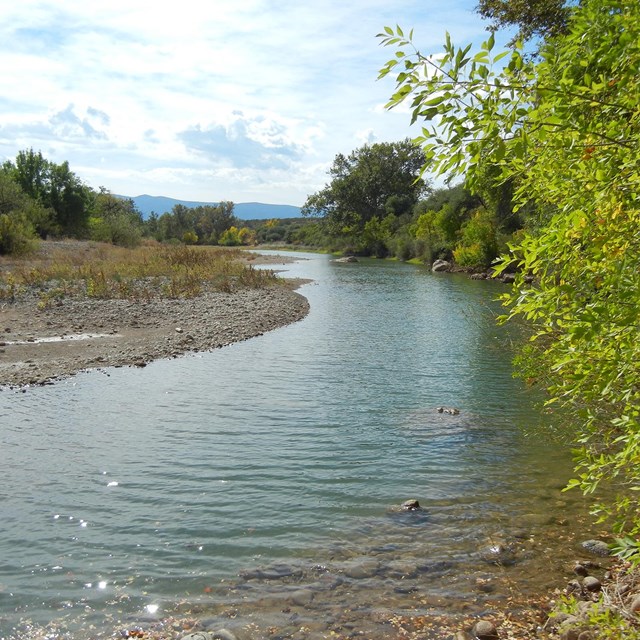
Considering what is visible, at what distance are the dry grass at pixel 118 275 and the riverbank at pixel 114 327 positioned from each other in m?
0.58

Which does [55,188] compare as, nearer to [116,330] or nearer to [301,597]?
[116,330]

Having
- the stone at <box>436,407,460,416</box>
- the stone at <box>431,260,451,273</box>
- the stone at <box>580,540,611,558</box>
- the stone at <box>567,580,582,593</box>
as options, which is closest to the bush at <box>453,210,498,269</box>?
the stone at <box>431,260,451,273</box>

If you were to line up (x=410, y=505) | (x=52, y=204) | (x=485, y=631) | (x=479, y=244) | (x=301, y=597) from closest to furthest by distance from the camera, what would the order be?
(x=485, y=631)
(x=301, y=597)
(x=410, y=505)
(x=479, y=244)
(x=52, y=204)

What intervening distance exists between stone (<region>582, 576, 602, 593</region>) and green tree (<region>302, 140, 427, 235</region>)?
90.4m

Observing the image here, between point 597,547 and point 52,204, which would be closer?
point 597,547

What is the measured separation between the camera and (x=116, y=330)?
2050cm

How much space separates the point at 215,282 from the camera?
111ft

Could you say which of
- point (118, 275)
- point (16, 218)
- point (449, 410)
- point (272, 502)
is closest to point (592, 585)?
point (272, 502)

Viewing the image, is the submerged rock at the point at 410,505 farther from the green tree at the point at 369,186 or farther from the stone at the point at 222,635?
the green tree at the point at 369,186

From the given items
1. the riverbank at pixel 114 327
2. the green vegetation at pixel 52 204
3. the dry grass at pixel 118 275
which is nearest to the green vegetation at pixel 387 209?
the dry grass at pixel 118 275

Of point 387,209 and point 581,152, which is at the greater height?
point 387,209

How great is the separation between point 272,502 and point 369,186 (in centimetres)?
9149

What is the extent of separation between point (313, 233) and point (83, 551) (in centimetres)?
11743

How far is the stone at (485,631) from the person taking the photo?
4.97m
